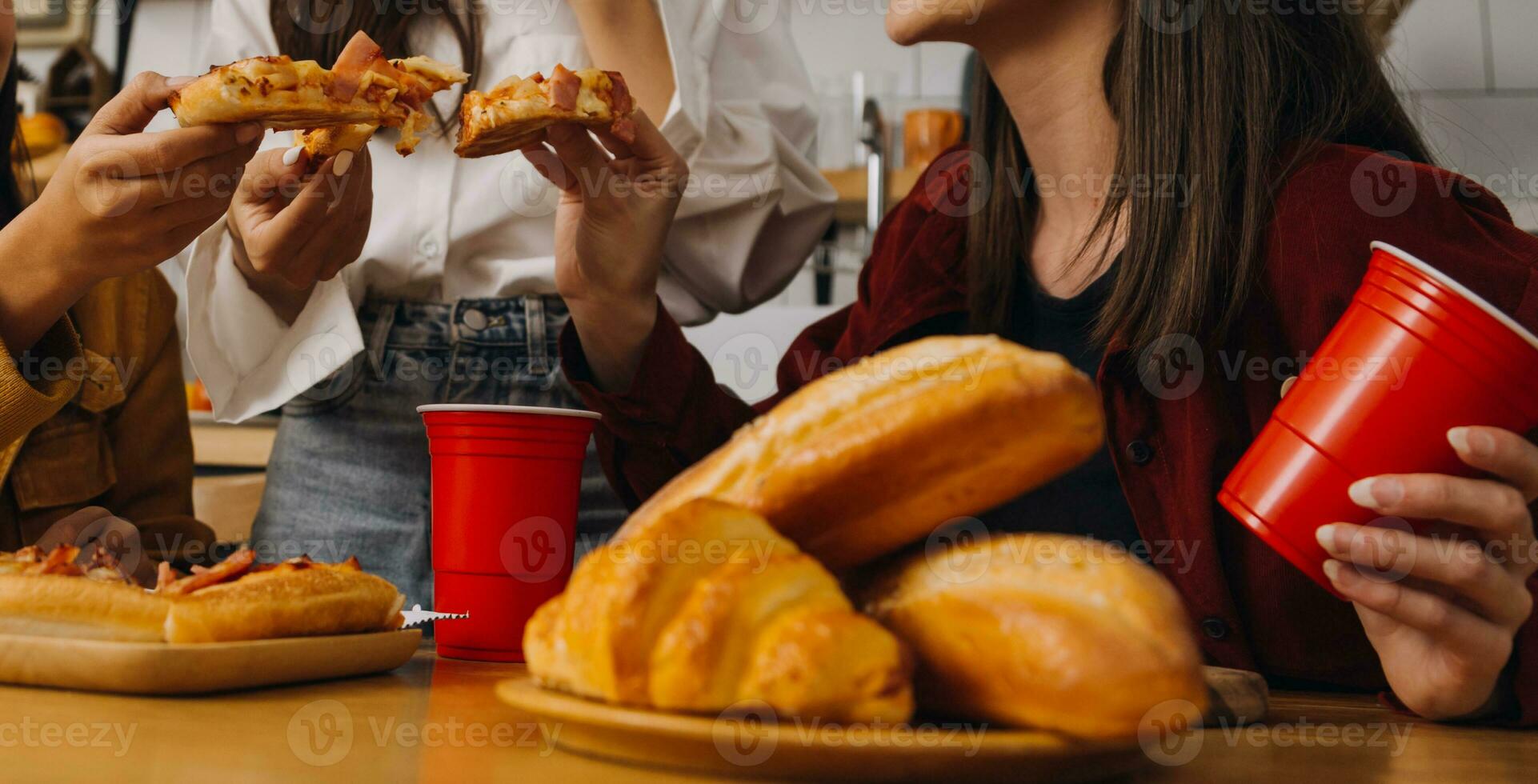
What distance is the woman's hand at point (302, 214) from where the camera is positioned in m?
0.98

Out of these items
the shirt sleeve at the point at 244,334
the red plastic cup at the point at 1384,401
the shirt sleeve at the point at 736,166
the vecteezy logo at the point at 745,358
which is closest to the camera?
the red plastic cup at the point at 1384,401

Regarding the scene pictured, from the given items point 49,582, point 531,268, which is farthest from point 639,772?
point 531,268

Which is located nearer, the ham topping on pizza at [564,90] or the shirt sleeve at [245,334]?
the ham topping on pizza at [564,90]

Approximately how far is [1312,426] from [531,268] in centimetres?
87

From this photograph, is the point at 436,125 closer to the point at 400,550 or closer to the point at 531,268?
the point at 531,268

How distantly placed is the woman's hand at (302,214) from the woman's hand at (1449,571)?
811 mm

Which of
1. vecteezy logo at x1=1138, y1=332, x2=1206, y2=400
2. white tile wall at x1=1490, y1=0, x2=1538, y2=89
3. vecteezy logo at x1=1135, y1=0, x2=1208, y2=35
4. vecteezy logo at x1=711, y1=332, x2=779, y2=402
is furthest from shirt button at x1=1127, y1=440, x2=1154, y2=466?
white tile wall at x1=1490, y1=0, x2=1538, y2=89

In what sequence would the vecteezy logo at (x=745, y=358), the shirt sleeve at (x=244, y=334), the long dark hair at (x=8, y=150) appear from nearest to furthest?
the shirt sleeve at (x=244, y=334)
the long dark hair at (x=8, y=150)
the vecteezy logo at (x=745, y=358)

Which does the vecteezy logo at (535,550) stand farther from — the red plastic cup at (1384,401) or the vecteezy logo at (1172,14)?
the vecteezy logo at (1172,14)

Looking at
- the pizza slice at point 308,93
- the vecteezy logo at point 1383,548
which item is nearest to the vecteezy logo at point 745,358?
the pizza slice at point 308,93

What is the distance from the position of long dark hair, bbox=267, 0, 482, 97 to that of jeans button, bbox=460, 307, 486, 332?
0.92ft

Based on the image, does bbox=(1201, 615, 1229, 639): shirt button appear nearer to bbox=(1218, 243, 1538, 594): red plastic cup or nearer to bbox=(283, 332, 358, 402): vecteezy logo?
bbox=(1218, 243, 1538, 594): red plastic cup

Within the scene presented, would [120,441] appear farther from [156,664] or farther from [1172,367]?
[1172,367]

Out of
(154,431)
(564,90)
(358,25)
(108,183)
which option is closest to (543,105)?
(564,90)
